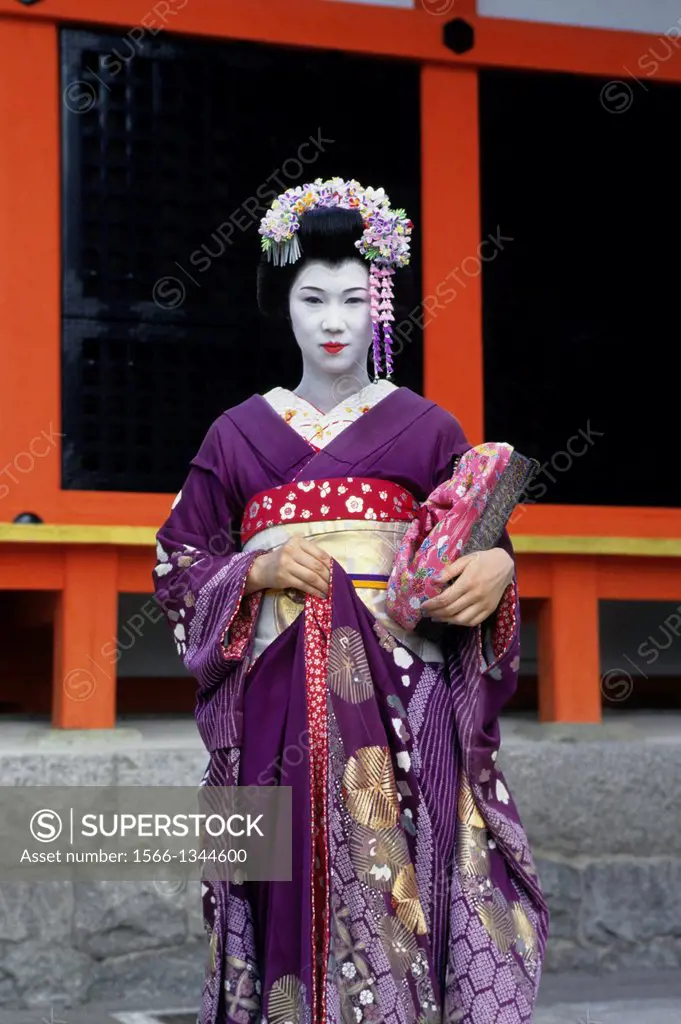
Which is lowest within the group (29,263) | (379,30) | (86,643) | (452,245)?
(86,643)

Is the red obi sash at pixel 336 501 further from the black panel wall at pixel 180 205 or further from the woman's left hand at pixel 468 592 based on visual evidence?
the black panel wall at pixel 180 205

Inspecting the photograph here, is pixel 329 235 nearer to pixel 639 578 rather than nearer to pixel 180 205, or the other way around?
pixel 180 205

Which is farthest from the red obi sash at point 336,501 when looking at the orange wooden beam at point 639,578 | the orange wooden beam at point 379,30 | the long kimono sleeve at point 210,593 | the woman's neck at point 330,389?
the orange wooden beam at point 379,30

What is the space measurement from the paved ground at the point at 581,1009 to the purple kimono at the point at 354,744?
1799mm

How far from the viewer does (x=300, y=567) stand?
10.4 ft

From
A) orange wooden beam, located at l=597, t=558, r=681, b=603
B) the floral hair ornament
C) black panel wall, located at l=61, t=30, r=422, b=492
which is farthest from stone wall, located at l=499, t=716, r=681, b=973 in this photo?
the floral hair ornament

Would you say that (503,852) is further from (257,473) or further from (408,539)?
(257,473)

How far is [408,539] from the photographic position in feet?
10.6

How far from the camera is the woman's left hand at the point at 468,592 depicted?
3.13m

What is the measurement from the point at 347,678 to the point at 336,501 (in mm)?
392

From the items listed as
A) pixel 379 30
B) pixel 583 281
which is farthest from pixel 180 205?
pixel 583 281

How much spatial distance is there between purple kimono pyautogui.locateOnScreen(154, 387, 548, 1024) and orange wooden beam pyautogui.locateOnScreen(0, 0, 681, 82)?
2867 millimetres

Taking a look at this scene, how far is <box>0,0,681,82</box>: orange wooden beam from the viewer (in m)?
5.71

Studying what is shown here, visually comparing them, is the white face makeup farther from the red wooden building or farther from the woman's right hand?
the red wooden building
